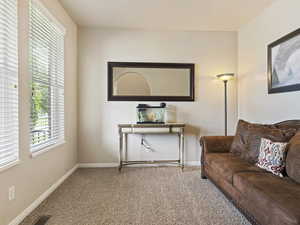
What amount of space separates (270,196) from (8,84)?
7.83ft

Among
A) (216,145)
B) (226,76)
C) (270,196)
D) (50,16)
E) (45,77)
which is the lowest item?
(270,196)

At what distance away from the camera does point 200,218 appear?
215cm

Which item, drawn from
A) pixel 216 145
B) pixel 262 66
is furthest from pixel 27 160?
pixel 262 66

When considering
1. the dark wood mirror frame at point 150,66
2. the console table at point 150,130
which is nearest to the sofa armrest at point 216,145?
the console table at point 150,130

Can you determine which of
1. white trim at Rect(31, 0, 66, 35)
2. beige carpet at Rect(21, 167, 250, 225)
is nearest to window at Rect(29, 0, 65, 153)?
white trim at Rect(31, 0, 66, 35)

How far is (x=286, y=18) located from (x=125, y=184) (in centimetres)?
319

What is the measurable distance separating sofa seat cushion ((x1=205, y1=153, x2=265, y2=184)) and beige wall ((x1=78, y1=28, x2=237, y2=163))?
127cm

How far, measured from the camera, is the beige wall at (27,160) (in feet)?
6.30

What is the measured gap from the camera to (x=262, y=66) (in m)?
3.39

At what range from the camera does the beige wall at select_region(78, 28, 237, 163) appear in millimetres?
4020

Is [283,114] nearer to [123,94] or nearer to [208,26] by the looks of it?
[208,26]

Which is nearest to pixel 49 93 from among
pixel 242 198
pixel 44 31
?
pixel 44 31

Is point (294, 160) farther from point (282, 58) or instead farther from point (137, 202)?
point (137, 202)

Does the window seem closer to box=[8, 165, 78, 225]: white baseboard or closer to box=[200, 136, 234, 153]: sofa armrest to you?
box=[8, 165, 78, 225]: white baseboard
